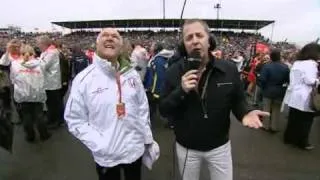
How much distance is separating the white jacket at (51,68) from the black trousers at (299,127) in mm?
4215

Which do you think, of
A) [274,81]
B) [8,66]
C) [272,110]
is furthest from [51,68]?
[272,110]

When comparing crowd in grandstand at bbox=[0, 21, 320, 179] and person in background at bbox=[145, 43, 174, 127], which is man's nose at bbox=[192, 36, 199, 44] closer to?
crowd in grandstand at bbox=[0, 21, 320, 179]

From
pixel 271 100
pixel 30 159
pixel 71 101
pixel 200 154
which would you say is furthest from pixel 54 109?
pixel 200 154

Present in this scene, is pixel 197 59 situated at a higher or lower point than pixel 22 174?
higher

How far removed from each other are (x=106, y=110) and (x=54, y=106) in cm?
480

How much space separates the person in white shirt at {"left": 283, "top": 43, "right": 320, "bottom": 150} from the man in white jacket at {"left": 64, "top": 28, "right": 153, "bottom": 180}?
3.79 metres

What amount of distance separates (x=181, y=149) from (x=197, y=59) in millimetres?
732

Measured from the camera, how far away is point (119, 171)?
279 centimetres

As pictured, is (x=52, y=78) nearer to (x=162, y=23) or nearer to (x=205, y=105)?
(x=205, y=105)

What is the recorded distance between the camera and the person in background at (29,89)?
5.86 meters

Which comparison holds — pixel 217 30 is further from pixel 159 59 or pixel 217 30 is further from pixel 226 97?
pixel 226 97

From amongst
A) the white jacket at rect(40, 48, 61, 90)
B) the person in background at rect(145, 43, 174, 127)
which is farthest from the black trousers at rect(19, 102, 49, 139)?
the person in background at rect(145, 43, 174, 127)

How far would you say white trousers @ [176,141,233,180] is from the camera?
98.9 inches

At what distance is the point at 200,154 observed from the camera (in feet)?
8.27
